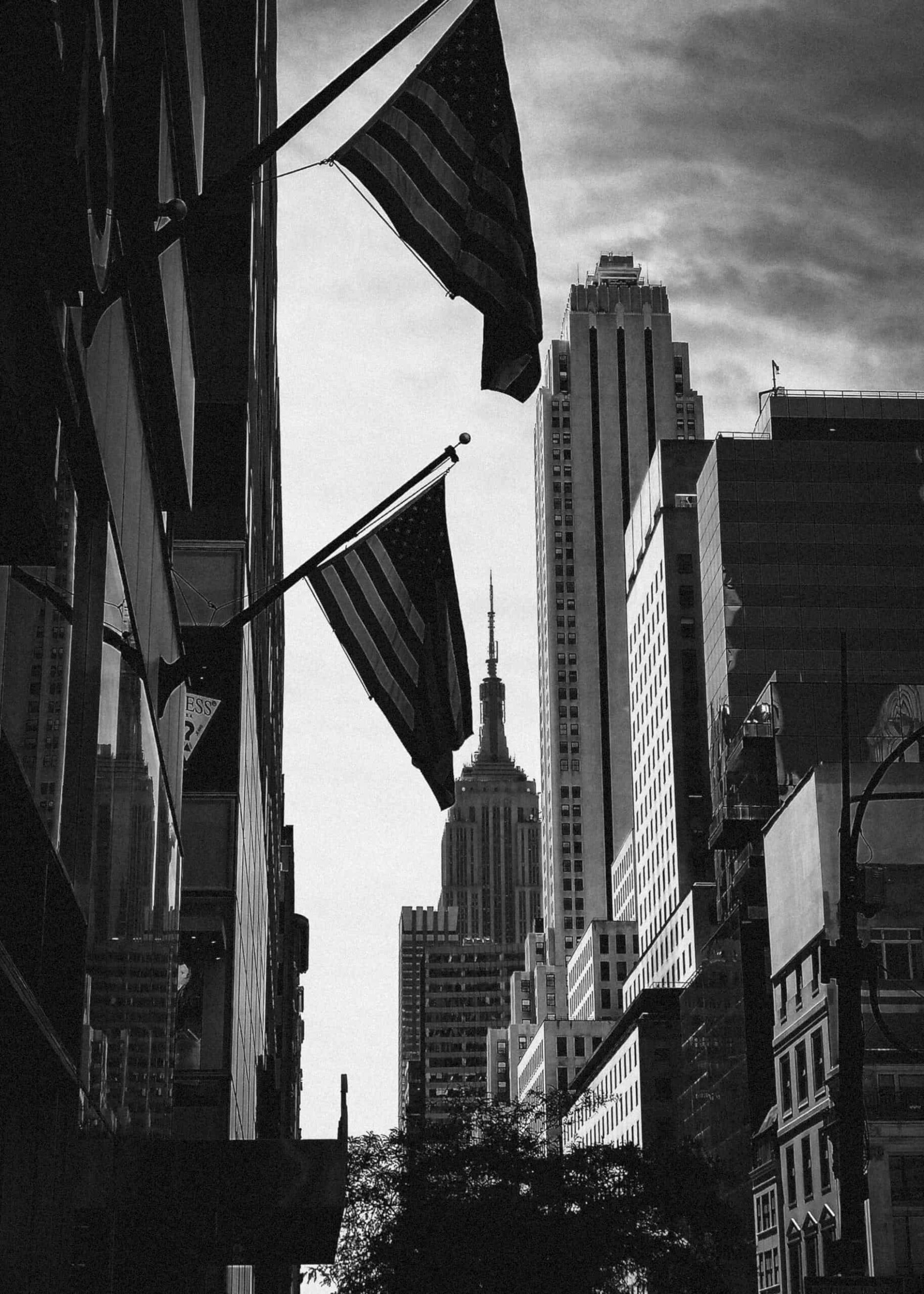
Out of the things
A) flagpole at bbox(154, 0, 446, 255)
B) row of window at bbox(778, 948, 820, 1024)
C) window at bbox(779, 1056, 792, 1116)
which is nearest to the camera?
flagpole at bbox(154, 0, 446, 255)

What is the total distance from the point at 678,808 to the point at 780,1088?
63817 mm

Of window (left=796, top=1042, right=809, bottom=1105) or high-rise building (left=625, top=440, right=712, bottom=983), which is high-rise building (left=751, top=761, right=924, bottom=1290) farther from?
high-rise building (left=625, top=440, right=712, bottom=983)

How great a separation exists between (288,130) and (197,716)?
15545mm

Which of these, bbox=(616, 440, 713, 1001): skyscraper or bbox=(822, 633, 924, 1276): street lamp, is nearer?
bbox=(822, 633, 924, 1276): street lamp

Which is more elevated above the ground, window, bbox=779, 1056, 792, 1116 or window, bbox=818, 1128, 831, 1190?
window, bbox=779, 1056, 792, 1116

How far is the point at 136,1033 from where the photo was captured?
16344mm

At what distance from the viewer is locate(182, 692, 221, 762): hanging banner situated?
2614cm

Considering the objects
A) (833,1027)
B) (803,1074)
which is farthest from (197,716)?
(803,1074)

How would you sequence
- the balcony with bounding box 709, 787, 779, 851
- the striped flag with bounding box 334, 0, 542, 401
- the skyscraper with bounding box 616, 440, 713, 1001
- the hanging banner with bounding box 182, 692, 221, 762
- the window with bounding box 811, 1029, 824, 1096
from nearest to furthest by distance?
the striped flag with bounding box 334, 0, 542, 401 < the hanging banner with bounding box 182, 692, 221, 762 < the window with bounding box 811, 1029, 824, 1096 < the balcony with bounding box 709, 787, 779, 851 < the skyscraper with bounding box 616, 440, 713, 1001

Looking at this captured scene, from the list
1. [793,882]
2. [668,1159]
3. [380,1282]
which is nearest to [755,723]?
[793,882]

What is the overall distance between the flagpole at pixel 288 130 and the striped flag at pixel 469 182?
4.11 feet

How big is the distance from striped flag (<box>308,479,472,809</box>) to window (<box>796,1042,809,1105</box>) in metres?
66.8

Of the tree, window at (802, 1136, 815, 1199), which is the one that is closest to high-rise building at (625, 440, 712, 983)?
window at (802, 1136, 815, 1199)

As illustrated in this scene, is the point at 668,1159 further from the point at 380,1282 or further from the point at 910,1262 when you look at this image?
the point at 910,1262
